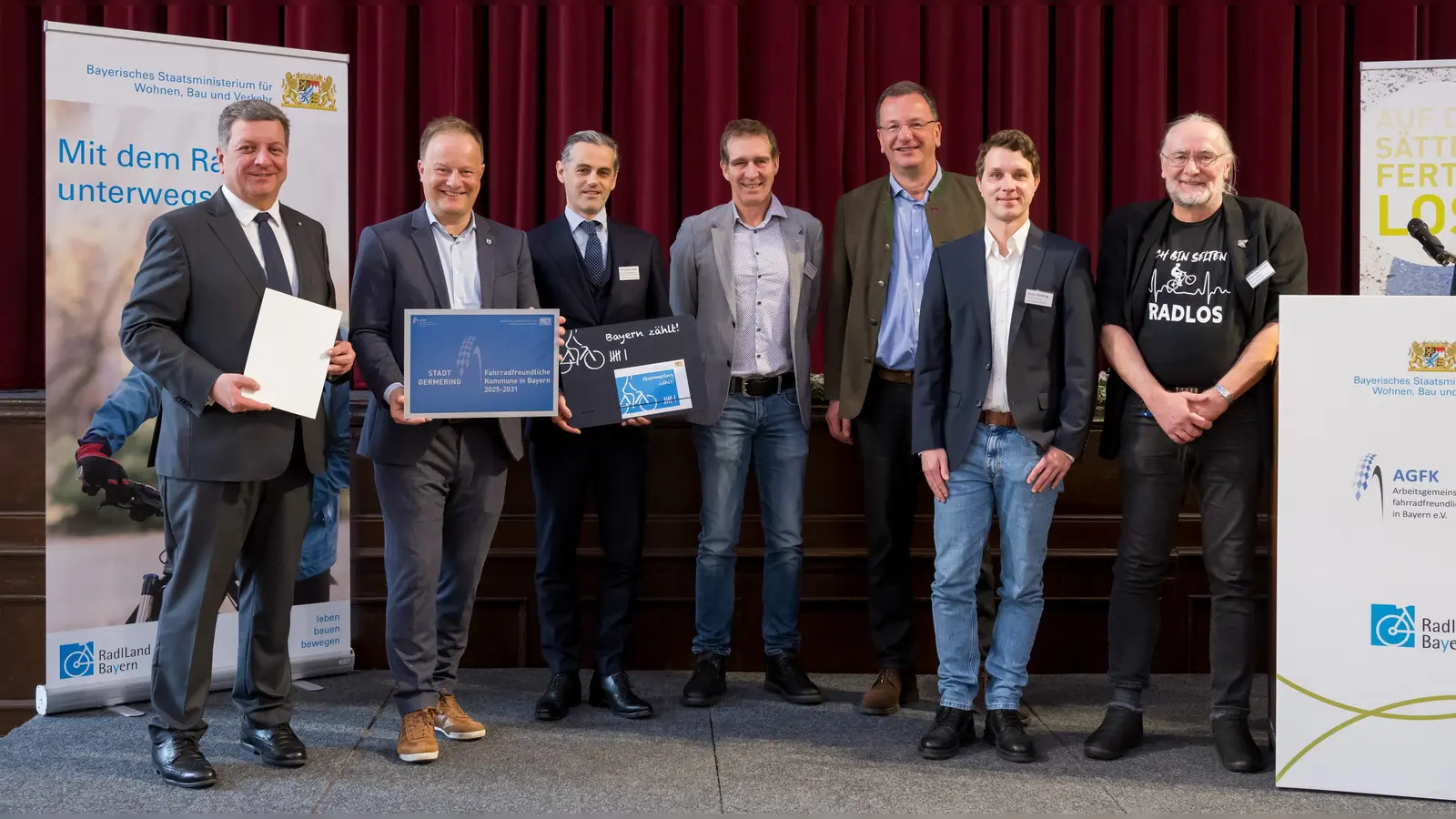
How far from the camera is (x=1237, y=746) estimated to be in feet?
9.86

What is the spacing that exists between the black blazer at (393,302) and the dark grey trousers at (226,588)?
0.24 metres

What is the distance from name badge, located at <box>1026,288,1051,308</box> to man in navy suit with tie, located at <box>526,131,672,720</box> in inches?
42.4

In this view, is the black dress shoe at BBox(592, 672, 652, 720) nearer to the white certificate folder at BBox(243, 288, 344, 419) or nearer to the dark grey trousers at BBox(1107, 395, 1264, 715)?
the white certificate folder at BBox(243, 288, 344, 419)

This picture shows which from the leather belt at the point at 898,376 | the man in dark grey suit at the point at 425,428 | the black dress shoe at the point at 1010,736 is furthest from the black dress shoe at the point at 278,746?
the leather belt at the point at 898,376

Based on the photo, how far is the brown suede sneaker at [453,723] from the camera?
3.24 metres

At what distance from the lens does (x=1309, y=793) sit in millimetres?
2830

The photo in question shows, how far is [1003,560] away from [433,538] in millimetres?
1534

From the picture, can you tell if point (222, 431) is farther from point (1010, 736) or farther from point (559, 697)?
point (1010, 736)

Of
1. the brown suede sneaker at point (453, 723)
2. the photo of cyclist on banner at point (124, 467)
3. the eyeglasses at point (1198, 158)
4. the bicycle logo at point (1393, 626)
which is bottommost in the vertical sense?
the brown suede sneaker at point (453, 723)

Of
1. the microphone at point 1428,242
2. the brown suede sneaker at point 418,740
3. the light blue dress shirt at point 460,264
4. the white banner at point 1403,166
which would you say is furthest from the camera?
the white banner at point 1403,166

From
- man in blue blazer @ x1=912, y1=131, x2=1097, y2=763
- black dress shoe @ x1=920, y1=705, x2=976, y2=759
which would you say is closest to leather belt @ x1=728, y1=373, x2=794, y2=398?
man in blue blazer @ x1=912, y1=131, x2=1097, y2=763

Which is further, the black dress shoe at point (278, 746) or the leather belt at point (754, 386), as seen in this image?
the leather belt at point (754, 386)

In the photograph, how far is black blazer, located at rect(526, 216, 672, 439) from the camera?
3406 mm

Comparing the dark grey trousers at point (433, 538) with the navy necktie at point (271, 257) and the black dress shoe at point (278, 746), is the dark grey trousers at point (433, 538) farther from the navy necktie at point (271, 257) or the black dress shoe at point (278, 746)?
the navy necktie at point (271, 257)
